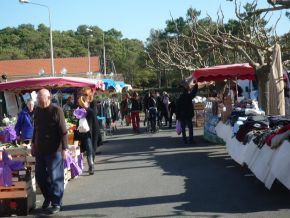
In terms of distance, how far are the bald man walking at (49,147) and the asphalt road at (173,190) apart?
381mm

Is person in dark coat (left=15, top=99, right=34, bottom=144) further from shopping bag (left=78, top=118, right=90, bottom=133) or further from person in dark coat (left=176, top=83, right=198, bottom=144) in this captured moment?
person in dark coat (left=176, top=83, right=198, bottom=144)

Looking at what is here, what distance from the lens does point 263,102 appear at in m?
17.7

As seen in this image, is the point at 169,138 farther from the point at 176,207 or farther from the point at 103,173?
the point at 176,207

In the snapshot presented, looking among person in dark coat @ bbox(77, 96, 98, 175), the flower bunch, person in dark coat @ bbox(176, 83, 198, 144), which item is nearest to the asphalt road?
person in dark coat @ bbox(77, 96, 98, 175)

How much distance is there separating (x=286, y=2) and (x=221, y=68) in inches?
366

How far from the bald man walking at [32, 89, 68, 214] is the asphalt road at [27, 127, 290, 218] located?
15.0 inches

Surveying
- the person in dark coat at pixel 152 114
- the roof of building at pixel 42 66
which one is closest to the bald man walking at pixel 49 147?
the person in dark coat at pixel 152 114

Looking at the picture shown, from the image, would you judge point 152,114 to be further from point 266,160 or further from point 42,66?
point 42,66

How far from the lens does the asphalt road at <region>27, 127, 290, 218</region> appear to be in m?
7.52

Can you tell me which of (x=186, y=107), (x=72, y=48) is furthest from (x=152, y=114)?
(x=72, y=48)

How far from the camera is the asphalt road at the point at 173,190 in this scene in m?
7.52

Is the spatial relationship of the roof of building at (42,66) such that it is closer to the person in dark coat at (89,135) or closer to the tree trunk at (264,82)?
the tree trunk at (264,82)

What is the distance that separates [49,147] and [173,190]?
2.35 metres

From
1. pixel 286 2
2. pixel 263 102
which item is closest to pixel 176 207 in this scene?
pixel 286 2
